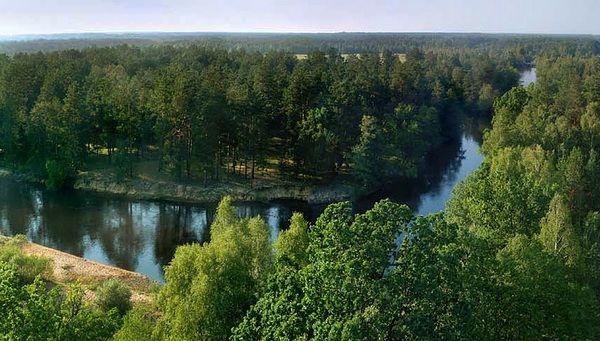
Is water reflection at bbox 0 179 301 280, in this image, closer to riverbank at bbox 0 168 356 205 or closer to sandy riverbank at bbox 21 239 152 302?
riverbank at bbox 0 168 356 205

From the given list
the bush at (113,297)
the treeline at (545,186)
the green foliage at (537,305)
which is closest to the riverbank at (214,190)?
the treeline at (545,186)

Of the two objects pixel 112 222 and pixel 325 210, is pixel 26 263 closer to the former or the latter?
pixel 112 222

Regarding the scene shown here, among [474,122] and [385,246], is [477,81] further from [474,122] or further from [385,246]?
[385,246]

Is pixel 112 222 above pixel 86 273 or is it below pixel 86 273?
below

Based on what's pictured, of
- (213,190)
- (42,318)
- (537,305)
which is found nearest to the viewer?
(42,318)

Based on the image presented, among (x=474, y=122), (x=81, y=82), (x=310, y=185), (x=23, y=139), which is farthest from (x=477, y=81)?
(x=23, y=139)

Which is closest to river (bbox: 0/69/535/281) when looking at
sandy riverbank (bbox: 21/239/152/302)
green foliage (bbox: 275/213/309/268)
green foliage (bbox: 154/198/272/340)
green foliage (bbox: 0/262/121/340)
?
sandy riverbank (bbox: 21/239/152/302)

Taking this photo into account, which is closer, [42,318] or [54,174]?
[42,318]

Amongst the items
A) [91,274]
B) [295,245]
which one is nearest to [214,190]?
[91,274]
